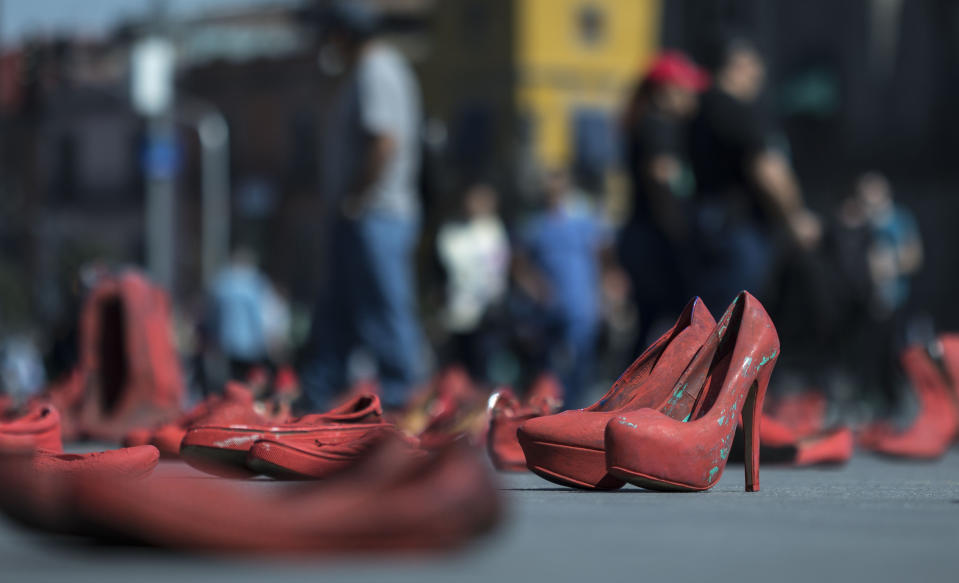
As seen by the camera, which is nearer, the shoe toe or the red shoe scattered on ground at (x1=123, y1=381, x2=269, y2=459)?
the shoe toe

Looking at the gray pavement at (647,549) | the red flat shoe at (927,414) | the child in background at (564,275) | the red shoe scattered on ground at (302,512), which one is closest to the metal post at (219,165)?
the child in background at (564,275)

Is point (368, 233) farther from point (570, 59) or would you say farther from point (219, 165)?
point (219, 165)

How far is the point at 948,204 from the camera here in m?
29.5

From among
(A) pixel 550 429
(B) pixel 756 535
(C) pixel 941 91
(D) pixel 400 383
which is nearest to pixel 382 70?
(D) pixel 400 383

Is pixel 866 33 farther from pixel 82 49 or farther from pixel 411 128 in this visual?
pixel 82 49

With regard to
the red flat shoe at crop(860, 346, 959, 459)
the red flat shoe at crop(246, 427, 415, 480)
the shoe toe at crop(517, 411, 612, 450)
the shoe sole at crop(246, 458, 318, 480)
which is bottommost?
the red flat shoe at crop(860, 346, 959, 459)

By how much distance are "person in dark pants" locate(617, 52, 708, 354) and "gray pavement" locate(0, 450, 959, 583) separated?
4.26 m

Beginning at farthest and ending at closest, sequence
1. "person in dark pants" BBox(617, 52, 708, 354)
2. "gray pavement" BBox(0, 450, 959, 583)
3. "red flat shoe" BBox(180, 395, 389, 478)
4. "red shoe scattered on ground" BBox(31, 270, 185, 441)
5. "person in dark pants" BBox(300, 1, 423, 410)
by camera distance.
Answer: "person in dark pants" BBox(617, 52, 708, 354), "person in dark pants" BBox(300, 1, 423, 410), "red shoe scattered on ground" BBox(31, 270, 185, 441), "red flat shoe" BBox(180, 395, 389, 478), "gray pavement" BBox(0, 450, 959, 583)

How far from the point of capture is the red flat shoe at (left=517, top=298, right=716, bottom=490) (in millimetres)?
4355

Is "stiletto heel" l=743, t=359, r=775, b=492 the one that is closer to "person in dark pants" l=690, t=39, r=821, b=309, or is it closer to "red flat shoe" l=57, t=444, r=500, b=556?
"red flat shoe" l=57, t=444, r=500, b=556

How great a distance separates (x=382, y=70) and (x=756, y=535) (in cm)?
538

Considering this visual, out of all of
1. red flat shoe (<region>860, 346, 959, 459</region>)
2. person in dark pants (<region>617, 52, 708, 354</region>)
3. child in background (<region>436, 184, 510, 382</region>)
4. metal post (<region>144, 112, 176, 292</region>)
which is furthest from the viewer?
metal post (<region>144, 112, 176, 292</region>)

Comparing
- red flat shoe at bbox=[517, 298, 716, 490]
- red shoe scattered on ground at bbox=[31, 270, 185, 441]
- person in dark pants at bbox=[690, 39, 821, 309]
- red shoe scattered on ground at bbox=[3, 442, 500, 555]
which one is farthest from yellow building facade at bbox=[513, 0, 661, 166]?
red shoe scattered on ground at bbox=[3, 442, 500, 555]

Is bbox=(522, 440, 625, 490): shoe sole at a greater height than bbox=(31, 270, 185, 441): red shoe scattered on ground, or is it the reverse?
bbox=(522, 440, 625, 490): shoe sole
